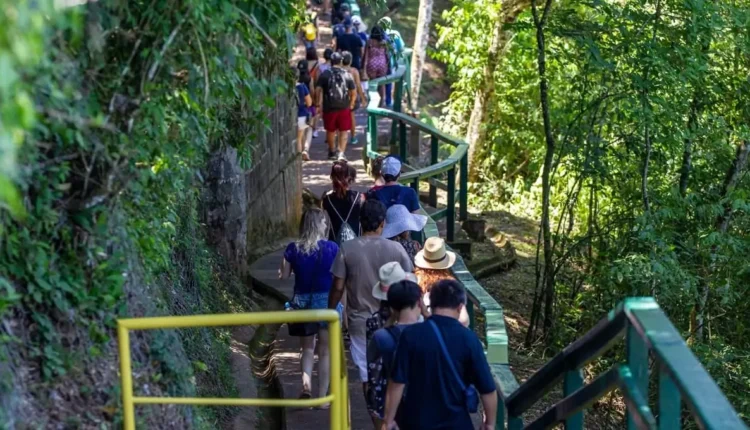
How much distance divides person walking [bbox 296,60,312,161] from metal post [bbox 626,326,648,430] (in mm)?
10491

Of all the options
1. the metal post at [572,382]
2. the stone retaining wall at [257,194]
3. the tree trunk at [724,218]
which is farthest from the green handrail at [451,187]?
the tree trunk at [724,218]

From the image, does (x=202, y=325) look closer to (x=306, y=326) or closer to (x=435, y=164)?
(x=306, y=326)

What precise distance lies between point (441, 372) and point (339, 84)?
9.65 meters

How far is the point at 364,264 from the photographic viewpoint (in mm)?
6656

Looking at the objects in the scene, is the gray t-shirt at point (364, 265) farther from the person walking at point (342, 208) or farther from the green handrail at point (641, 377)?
the green handrail at point (641, 377)

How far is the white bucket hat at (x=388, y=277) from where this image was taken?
627cm

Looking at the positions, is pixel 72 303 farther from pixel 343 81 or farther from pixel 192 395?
pixel 343 81

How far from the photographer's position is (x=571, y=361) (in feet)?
14.9

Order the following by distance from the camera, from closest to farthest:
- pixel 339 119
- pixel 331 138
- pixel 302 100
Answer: pixel 339 119 < pixel 302 100 < pixel 331 138

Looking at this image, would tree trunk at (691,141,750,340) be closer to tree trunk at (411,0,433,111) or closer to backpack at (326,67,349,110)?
backpack at (326,67,349,110)

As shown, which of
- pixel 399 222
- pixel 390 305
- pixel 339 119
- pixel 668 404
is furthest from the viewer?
pixel 339 119

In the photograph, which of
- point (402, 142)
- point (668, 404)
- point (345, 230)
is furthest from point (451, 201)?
point (668, 404)

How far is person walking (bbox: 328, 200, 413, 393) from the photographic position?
666 centimetres

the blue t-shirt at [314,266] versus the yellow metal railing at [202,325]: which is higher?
the yellow metal railing at [202,325]
